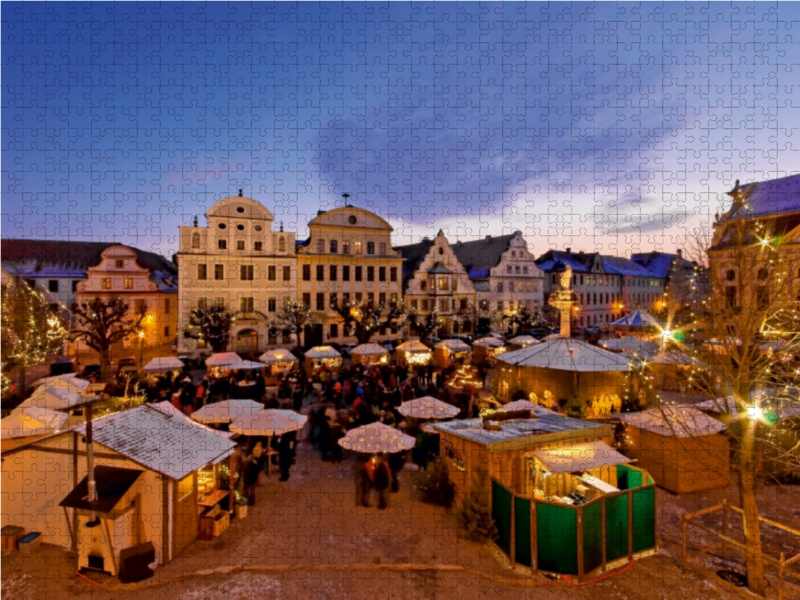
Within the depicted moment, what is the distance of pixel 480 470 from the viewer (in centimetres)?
895

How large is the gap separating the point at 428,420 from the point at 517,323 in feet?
95.1

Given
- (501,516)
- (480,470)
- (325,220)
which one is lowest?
(501,516)

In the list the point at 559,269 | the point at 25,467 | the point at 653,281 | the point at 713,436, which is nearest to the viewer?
the point at 25,467

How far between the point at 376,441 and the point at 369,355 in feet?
47.5

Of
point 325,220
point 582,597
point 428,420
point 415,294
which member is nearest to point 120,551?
point 582,597

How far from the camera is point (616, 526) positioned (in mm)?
8078

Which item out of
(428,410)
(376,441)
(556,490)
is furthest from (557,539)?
(428,410)

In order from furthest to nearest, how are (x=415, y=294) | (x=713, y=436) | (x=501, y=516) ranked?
(x=415, y=294)
(x=713, y=436)
(x=501, y=516)

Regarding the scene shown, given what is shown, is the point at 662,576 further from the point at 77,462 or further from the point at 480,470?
the point at 77,462

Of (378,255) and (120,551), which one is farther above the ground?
(378,255)

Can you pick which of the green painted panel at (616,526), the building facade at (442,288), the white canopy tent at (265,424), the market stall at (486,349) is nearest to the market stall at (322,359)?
the market stall at (486,349)

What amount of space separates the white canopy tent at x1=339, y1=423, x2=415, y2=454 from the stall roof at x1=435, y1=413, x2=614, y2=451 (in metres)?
1.10

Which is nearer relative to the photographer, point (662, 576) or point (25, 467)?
point (662, 576)

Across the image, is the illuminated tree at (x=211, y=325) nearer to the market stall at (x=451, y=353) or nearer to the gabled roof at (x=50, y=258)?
the gabled roof at (x=50, y=258)
